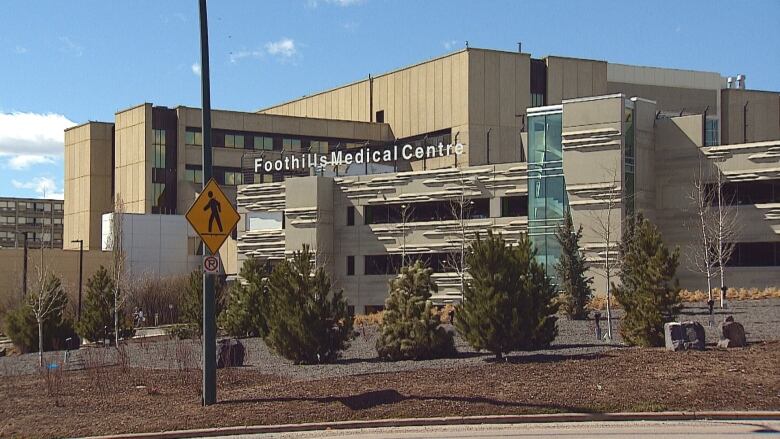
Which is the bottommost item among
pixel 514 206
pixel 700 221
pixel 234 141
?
pixel 700 221

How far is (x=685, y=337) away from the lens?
79.2 ft

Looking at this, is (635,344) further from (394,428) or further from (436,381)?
(394,428)

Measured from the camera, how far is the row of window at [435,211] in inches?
2147

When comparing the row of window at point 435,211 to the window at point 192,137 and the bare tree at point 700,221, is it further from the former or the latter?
the window at point 192,137

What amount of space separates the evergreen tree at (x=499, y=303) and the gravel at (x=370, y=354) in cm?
54

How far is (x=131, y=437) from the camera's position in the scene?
56.3 feet

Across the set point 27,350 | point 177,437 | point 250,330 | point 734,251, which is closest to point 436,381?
point 177,437

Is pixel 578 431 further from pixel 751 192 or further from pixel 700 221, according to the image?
pixel 751 192

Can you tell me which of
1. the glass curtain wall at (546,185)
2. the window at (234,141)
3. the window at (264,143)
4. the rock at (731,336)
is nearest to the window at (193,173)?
the window at (234,141)

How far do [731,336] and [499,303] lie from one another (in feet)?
18.3

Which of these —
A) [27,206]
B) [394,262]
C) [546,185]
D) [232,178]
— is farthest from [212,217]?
[27,206]

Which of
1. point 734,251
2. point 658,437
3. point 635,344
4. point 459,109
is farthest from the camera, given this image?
point 459,109

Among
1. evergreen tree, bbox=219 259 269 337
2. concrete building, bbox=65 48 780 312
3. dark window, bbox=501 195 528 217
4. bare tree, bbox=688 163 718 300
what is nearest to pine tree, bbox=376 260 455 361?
evergreen tree, bbox=219 259 269 337

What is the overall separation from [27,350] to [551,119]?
2712 centimetres
